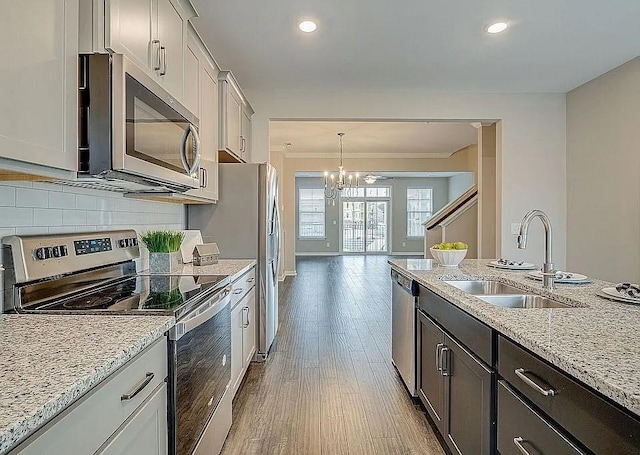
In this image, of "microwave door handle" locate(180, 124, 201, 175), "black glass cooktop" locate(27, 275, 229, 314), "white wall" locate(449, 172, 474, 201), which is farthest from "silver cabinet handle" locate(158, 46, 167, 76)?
"white wall" locate(449, 172, 474, 201)

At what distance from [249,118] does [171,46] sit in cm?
234

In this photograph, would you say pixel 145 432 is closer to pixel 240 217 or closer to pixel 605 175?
pixel 240 217

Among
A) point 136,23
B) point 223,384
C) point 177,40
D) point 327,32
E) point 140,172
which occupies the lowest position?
point 223,384

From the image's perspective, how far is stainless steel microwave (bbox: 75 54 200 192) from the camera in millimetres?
1476

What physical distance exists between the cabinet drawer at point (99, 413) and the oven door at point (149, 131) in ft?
2.31

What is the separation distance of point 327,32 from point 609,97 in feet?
9.16

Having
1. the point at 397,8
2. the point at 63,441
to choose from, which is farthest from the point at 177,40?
the point at 63,441

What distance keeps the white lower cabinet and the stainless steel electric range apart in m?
0.40

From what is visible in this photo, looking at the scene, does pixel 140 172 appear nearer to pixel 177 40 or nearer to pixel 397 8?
pixel 177 40

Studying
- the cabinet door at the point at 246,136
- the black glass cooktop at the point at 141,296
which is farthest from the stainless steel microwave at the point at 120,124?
the cabinet door at the point at 246,136

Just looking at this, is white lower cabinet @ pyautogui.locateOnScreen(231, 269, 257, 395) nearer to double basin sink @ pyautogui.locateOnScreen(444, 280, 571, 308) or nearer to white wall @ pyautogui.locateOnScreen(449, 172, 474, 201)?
double basin sink @ pyautogui.locateOnScreen(444, 280, 571, 308)

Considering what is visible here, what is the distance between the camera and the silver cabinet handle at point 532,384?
114 cm

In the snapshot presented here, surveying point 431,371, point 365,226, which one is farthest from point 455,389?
point 365,226

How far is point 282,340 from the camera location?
4238 mm
